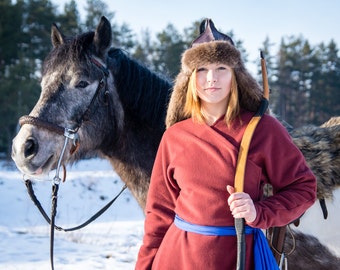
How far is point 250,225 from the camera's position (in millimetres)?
1373

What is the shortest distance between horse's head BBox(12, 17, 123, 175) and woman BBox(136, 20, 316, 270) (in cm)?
97

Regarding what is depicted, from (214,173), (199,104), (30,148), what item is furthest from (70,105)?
(214,173)

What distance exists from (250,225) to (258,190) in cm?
18

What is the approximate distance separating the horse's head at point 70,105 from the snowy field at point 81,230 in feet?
0.99

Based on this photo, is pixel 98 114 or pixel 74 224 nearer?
pixel 98 114

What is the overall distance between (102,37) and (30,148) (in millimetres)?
1033

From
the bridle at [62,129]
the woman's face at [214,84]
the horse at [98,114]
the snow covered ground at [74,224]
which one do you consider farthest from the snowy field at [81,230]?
the woman's face at [214,84]

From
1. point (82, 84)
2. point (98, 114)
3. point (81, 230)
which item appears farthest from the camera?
point (81, 230)

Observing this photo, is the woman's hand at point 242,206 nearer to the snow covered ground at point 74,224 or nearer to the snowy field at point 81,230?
the snowy field at point 81,230

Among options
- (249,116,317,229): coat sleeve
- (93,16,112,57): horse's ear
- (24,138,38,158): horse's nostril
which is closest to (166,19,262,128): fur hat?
(249,116,317,229): coat sleeve

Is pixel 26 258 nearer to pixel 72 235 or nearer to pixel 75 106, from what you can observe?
pixel 72 235

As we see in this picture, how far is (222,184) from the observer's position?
147 centimetres

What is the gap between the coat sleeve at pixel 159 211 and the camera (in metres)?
1.66

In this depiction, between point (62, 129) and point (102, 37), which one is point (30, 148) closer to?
→ point (62, 129)
